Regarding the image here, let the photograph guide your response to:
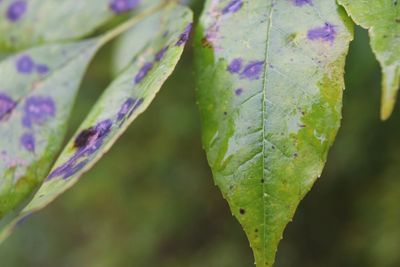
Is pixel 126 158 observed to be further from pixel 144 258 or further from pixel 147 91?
pixel 147 91

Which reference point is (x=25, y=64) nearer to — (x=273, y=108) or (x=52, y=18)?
(x=52, y=18)

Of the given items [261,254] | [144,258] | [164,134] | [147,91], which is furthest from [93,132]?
[144,258]

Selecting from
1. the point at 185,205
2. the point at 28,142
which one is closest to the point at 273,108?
the point at 28,142

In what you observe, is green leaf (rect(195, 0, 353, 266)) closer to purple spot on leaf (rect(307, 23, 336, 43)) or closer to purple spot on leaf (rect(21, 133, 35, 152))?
purple spot on leaf (rect(307, 23, 336, 43))

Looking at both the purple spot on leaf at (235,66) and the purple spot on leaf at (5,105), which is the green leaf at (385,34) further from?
the purple spot on leaf at (5,105)

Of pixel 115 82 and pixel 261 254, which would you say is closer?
pixel 261 254

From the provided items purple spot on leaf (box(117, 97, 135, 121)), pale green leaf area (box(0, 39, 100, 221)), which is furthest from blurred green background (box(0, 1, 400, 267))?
purple spot on leaf (box(117, 97, 135, 121))
